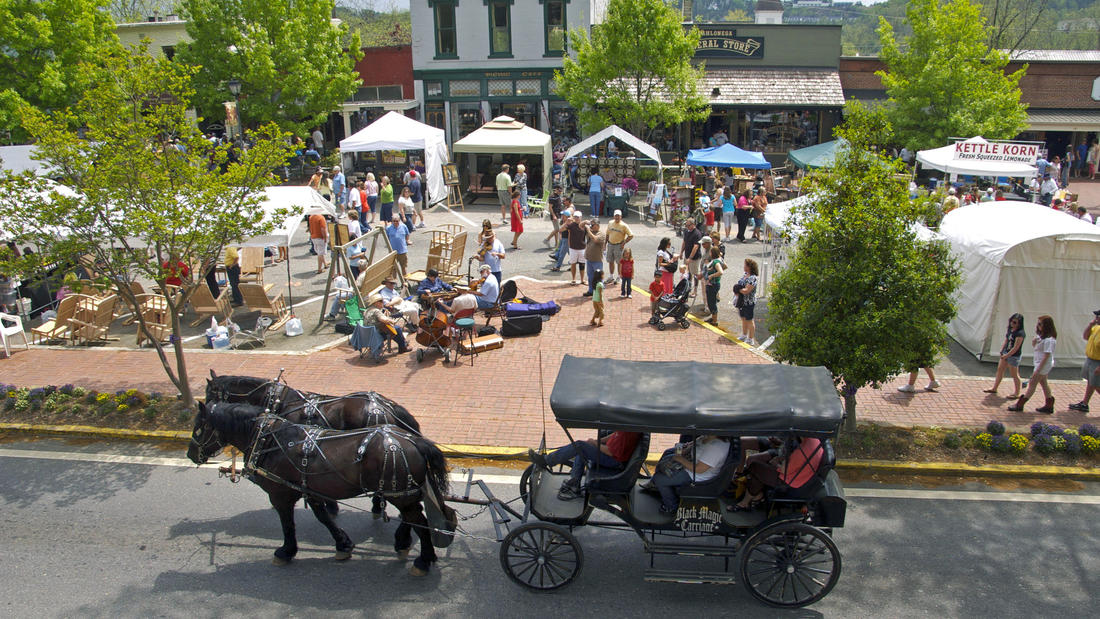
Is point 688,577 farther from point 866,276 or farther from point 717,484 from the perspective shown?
point 866,276

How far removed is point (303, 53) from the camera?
27188mm

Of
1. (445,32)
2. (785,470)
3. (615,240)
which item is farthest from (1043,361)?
(445,32)

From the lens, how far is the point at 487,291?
13.3 meters

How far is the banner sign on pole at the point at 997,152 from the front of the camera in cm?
2027

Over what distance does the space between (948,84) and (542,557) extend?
23580 mm

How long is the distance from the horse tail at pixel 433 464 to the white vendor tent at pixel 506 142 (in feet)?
56.9

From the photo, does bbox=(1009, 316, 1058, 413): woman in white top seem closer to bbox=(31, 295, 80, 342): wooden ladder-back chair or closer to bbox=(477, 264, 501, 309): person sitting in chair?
bbox=(477, 264, 501, 309): person sitting in chair

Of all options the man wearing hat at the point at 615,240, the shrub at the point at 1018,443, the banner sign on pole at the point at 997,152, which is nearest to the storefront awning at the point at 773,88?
the banner sign on pole at the point at 997,152

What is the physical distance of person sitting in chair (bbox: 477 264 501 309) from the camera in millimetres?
13289

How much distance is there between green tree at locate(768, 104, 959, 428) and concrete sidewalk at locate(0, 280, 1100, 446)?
203 centimetres

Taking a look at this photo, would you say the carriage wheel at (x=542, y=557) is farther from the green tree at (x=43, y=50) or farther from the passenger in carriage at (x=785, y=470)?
the green tree at (x=43, y=50)

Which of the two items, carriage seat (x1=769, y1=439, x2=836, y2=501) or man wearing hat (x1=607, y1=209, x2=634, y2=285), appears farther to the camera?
man wearing hat (x1=607, y1=209, x2=634, y2=285)

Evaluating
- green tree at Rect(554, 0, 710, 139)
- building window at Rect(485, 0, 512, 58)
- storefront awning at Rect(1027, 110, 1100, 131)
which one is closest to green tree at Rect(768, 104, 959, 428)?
green tree at Rect(554, 0, 710, 139)

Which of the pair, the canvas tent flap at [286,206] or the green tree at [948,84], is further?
the green tree at [948,84]
